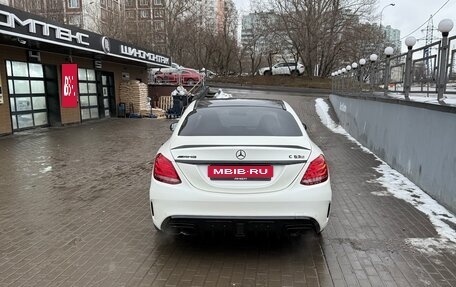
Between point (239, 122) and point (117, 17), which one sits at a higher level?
point (117, 17)

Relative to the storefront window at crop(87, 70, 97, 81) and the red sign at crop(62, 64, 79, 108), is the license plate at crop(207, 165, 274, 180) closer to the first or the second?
the red sign at crop(62, 64, 79, 108)

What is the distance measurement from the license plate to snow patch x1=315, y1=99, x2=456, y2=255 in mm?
1907

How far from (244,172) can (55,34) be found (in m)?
11.5

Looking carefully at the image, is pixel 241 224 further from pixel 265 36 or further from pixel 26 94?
pixel 265 36

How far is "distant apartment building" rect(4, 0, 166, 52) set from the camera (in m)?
41.5

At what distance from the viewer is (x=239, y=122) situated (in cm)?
463

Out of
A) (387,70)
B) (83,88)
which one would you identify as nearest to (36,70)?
(83,88)

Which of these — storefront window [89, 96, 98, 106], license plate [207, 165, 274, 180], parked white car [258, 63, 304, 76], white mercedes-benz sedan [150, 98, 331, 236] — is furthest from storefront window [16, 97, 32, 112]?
parked white car [258, 63, 304, 76]

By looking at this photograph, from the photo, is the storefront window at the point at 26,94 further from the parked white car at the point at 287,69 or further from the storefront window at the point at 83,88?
the parked white car at the point at 287,69

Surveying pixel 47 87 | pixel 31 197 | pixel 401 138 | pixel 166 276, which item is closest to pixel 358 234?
pixel 166 276

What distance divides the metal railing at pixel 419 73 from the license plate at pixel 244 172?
13.1ft

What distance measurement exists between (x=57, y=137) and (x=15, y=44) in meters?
3.56

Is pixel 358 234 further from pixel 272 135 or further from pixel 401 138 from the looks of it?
pixel 401 138

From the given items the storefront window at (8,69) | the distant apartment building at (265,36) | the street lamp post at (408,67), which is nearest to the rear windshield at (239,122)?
the street lamp post at (408,67)
